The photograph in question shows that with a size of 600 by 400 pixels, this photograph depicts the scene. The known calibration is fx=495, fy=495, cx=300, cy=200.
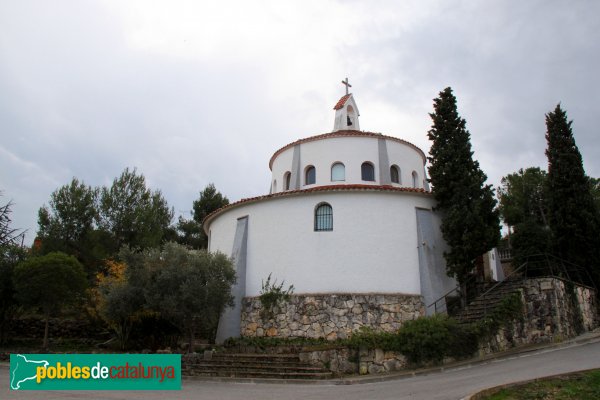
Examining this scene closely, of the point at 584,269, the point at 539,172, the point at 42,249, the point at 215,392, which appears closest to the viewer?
the point at 215,392

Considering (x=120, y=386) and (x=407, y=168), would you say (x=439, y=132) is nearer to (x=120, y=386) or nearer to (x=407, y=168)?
(x=407, y=168)

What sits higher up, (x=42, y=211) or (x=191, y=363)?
(x=42, y=211)

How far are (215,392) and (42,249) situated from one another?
78.1 ft

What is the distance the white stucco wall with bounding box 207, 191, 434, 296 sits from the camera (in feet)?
66.3

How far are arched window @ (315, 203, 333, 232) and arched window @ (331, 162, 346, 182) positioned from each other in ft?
12.1

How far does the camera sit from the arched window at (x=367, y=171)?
24.8 m

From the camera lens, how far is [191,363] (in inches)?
709

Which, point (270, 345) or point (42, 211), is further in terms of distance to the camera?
point (42, 211)

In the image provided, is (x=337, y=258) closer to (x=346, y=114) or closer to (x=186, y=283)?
(x=186, y=283)

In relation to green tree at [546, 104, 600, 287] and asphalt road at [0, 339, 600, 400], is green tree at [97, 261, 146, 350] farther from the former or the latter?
green tree at [546, 104, 600, 287]

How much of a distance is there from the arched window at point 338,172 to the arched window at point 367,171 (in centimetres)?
90

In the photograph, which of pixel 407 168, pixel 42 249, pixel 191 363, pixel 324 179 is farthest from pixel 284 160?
pixel 42 249

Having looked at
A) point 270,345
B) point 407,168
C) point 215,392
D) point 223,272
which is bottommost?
point 215,392

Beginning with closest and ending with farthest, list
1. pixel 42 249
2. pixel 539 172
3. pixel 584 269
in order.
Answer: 1. pixel 584 269
2. pixel 42 249
3. pixel 539 172
